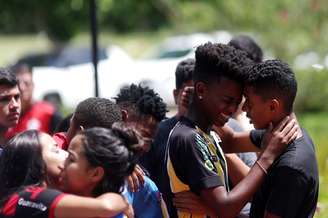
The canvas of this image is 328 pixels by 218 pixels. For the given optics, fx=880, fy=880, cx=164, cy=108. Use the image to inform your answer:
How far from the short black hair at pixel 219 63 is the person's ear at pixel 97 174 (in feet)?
2.77

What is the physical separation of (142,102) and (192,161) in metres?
0.80

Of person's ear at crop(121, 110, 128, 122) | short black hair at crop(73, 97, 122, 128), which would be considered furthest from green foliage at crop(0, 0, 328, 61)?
short black hair at crop(73, 97, 122, 128)

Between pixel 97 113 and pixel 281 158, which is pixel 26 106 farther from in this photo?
pixel 281 158

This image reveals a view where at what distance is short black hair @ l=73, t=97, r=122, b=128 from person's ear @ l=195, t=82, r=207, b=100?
44 centimetres

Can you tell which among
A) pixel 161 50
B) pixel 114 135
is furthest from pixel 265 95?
pixel 161 50

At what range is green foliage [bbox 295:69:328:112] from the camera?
1622 centimetres

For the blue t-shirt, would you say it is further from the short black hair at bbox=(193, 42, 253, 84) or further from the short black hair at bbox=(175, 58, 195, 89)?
the short black hair at bbox=(175, 58, 195, 89)

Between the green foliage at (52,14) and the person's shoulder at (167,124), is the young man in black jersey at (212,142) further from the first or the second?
the green foliage at (52,14)

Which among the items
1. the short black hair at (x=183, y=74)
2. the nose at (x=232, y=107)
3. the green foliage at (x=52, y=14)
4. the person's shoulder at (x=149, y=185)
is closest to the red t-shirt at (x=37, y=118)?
the short black hair at (x=183, y=74)

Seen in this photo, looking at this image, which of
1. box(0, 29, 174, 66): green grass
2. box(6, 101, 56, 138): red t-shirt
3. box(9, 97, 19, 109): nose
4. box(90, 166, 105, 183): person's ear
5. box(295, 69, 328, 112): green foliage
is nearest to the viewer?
box(90, 166, 105, 183): person's ear

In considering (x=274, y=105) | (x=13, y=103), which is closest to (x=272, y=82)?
(x=274, y=105)

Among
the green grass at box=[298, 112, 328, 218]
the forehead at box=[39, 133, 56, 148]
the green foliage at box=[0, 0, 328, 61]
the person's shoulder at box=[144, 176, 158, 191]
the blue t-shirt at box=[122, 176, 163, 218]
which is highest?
the forehead at box=[39, 133, 56, 148]

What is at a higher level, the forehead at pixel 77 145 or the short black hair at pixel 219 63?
the short black hair at pixel 219 63

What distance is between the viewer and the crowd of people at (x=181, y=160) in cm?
386
